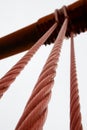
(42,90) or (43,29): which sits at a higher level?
(43,29)

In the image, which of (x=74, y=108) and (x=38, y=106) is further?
(x=74, y=108)

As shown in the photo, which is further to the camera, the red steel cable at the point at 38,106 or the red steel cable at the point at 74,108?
the red steel cable at the point at 74,108

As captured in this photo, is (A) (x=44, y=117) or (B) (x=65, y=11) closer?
(A) (x=44, y=117)

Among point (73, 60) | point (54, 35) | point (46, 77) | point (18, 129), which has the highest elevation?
point (54, 35)

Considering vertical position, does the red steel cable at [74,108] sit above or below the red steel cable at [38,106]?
above

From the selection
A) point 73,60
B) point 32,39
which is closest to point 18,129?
point 73,60

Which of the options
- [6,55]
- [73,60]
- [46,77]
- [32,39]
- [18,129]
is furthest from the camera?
[6,55]

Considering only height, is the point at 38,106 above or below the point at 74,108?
below

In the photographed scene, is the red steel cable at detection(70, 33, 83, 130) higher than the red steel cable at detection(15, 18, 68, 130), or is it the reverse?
the red steel cable at detection(70, 33, 83, 130)

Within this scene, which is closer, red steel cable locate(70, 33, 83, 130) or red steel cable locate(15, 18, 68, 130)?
red steel cable locate(15, 18, 68, 130)

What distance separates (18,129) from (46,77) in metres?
0.16

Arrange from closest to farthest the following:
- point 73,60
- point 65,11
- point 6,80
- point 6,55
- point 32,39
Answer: point 6,80, point 73,60, point 65,11, point 32,39, point 6,55

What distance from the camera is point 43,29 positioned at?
3.80ft

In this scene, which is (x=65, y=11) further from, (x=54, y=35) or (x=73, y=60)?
(x=73, y=60)
